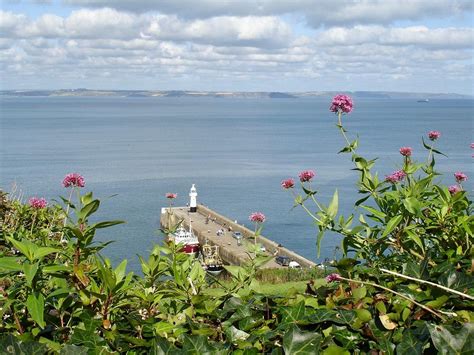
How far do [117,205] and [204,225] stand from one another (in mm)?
7107

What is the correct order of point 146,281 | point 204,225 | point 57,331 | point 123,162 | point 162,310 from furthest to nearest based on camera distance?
point 123,162 → point 204,225 → point 146,281 → point 162,310 → point 57,331

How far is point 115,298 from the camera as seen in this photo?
210 cm

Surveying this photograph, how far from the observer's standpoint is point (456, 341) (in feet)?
4.50

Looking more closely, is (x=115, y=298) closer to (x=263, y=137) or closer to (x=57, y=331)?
(x=57, y=331)

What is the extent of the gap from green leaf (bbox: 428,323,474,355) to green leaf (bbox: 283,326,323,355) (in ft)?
0.87

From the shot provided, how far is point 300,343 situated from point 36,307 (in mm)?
838

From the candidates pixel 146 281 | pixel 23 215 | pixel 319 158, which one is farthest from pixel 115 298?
pixel 319 158

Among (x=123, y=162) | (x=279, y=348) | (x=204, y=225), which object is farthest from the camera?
(x=123, y=162)

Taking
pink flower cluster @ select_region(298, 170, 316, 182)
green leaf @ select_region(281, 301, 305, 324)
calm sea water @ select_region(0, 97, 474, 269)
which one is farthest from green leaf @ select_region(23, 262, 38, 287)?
calm sea water @ select_region(0, 97, 474, 269)

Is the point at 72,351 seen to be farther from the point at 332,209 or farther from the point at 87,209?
the point at 332,209

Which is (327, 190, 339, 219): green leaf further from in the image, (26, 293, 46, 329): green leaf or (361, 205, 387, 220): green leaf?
(26, 293, 46, 329): green leaf

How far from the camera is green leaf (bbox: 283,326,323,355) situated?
1469 millimetres

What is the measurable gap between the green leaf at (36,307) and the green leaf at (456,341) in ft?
3.56

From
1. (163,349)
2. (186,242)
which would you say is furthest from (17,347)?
(186,242)
